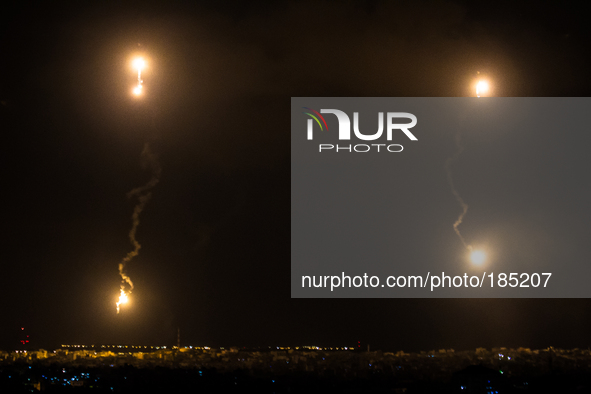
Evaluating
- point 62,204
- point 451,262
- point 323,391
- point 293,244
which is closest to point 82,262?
point 62,204

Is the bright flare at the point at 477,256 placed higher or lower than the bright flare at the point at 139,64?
lower

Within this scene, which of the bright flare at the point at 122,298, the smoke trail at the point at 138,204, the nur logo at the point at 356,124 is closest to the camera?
the nur logo at the point at 356,124

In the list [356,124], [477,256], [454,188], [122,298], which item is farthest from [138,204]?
[477,256]

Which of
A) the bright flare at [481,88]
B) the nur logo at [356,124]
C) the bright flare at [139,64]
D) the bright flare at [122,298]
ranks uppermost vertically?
the bright flare at [139,64]

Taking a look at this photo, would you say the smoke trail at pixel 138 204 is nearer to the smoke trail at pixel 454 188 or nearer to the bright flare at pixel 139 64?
the bright flare at pixel 139 64

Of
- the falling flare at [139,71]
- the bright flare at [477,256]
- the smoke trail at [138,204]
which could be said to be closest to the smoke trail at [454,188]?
the bright flare at [477,256]
